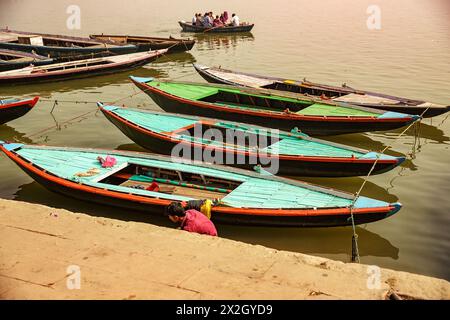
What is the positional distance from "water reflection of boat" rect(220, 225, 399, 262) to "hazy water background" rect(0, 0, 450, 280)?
0.02m

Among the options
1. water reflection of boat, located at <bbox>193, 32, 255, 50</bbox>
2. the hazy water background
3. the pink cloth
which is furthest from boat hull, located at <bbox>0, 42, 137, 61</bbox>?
the pink cloth

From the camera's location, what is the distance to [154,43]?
1024 inches

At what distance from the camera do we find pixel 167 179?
10.7m

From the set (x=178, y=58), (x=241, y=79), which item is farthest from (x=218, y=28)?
(x=241, y=79)

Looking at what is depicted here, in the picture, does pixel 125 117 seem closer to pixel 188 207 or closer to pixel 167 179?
pixel 167 179

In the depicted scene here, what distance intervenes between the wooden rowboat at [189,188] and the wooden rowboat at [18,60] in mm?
11765

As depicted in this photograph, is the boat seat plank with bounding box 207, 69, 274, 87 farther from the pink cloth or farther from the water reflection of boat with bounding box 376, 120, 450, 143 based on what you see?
the pink cloth

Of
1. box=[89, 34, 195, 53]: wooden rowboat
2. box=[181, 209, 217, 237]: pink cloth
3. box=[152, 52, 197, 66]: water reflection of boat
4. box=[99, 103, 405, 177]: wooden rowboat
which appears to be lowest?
box=[181, 209, 217, 237]: pink cloth

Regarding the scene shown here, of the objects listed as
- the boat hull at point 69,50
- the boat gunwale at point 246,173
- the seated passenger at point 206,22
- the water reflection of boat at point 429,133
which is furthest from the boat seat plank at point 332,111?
the seated passenger at point 206,22

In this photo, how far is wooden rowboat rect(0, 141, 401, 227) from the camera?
889cm

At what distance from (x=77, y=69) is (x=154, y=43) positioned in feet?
18.9

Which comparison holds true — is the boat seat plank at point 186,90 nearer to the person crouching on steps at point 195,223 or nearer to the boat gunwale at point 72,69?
the boat gunwale at point 72,69

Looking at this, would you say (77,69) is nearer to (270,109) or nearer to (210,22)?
(270,109)

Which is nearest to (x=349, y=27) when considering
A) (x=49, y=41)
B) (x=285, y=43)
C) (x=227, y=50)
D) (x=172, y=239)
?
(x=285, y=43)
